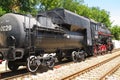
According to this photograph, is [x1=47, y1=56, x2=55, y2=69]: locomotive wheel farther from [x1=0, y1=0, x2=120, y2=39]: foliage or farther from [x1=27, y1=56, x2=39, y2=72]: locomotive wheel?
[x1=0, y1=0, x2=120, y2=39]: foliage

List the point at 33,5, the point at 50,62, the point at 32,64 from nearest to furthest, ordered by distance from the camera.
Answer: the point at 32,64
the point at 50,62
the point at 33,5

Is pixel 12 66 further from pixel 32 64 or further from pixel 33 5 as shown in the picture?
pixel 33 5

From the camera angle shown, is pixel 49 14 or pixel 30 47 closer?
pixel 30 47

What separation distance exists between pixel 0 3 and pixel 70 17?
14.4 meters

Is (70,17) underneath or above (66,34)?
above

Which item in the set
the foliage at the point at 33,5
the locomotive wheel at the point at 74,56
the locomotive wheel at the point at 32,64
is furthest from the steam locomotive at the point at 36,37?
the foliage at the point at 33,5

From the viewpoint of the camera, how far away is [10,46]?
12539 mm

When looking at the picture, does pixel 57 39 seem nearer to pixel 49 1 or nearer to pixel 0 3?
pixel 0 3

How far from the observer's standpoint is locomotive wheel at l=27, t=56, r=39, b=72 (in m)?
13.1

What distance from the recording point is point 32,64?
13.4 m

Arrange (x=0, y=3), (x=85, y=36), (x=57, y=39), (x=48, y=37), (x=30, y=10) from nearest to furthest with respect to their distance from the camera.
→ (x=48, y=37)
(x=57, y=39)
(x=85, y=36)
(x=0, y=3)
(x=30, y=10)

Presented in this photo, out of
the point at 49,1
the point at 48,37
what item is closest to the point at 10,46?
the point at 48,37

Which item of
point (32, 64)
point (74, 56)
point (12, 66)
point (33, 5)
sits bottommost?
point (12, 66)

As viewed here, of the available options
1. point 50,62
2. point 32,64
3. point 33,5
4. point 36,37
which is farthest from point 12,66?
point 33,5
